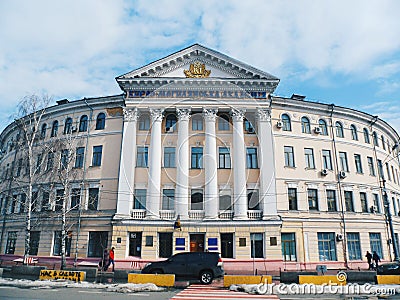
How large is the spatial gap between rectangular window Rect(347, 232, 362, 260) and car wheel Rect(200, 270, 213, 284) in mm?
17325

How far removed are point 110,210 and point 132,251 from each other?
170 inches

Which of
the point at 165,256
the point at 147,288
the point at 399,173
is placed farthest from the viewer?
the point at 399,173

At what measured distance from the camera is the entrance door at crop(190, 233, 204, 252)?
26703 mm

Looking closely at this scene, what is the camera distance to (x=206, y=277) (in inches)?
710

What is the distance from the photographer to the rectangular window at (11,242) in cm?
3172

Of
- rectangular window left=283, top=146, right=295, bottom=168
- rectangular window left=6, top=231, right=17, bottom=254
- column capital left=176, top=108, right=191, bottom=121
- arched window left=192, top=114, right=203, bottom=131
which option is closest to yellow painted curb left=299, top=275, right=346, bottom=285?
rectangular window left=283, top=146, right=295, bottom=168

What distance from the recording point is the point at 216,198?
27359 millimetres

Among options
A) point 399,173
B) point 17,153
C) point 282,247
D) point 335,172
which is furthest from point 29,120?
point 399,173

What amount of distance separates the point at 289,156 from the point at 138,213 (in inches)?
603

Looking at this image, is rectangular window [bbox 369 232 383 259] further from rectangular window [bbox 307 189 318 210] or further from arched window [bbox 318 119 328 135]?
arched window [bbox 318 119 328 135]

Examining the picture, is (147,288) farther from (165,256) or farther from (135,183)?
(135,183)

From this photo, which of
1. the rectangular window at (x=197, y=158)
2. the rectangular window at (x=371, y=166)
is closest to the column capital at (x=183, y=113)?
the rectangular window at (x=197, y=158)

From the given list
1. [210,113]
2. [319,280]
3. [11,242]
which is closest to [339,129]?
[210,113]

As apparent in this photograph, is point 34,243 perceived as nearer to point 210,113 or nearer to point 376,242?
point 210,113
